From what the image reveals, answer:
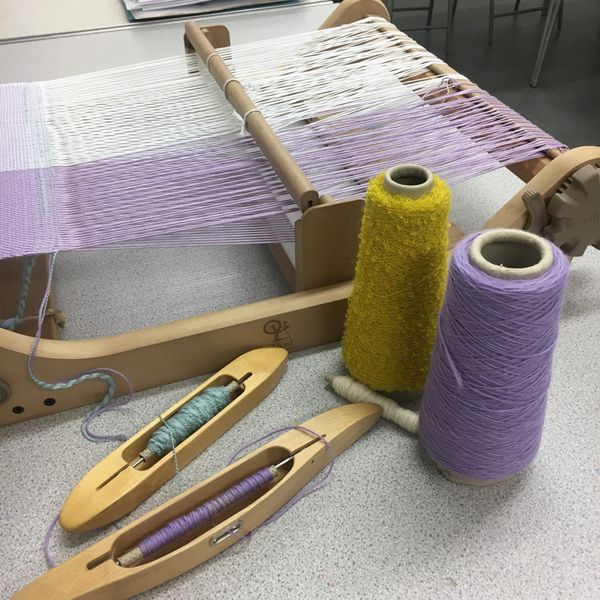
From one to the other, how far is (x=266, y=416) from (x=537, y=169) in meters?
0.55

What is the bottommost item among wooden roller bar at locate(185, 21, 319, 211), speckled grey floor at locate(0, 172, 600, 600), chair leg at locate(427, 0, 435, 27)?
speckled grey floor at locate(0, 172, 600, 600)

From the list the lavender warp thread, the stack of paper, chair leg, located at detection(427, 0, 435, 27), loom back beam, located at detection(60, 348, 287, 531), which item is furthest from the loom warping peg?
chair leg, located at detection(427, 0, 435, 27)

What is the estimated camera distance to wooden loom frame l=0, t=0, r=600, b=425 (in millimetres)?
791

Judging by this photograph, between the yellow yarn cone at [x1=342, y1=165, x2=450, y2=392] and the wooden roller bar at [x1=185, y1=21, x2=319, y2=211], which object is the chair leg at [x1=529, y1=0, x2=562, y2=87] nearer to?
the wooden roller bar at [x1=185, y1=21, x2=319, y2=211]

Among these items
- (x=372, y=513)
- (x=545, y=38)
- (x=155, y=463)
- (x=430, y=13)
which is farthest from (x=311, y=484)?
(x=430, y=13)

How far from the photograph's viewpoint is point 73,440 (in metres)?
0.81

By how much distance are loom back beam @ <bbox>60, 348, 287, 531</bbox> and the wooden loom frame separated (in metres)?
0.04

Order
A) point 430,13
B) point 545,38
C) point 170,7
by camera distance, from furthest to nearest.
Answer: point 430,13 < point 545,38 < point 170,7

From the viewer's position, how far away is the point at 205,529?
0.68m

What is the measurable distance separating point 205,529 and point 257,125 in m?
0.59

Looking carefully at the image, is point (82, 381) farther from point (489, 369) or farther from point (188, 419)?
point (489, 369)

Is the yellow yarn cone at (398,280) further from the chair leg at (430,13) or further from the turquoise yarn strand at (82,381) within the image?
the chair leg at (430,13)

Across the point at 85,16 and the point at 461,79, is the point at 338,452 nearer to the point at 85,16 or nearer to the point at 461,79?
the point at 461,79

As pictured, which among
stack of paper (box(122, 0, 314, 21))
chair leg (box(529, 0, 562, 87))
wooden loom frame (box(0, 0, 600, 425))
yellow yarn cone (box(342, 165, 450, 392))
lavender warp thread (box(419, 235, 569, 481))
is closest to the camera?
lavender warp thread (box(419, 235, 569, 481))
